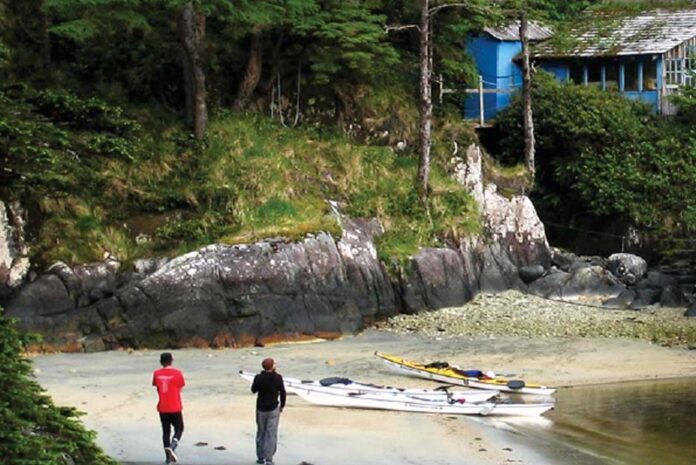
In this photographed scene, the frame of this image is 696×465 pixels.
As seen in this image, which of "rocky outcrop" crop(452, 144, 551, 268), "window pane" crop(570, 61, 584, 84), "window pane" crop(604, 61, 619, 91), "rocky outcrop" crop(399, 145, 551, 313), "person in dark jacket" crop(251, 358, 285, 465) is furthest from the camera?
"window pane" crop(570, 61, 584, 84)

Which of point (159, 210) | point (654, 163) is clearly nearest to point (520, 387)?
point (159, 210)

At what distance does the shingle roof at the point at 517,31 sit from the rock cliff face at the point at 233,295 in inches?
370

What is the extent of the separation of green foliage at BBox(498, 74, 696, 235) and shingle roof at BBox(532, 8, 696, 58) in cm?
165

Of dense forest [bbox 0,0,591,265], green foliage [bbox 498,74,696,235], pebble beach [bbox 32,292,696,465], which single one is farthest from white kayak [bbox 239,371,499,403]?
green foliage [bbox 498,74,696,235]

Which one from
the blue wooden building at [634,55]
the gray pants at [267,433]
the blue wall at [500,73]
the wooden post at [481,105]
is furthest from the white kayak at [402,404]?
the blue wooden building at [634,55]

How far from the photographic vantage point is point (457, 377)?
916 inches

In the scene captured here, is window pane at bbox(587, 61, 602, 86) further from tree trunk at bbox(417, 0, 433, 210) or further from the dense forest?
tree trunk at bbox(417, 0, 433, 210)

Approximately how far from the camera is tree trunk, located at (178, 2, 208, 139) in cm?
3173

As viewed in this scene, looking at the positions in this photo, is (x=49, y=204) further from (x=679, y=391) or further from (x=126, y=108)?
(x=679, y=391)

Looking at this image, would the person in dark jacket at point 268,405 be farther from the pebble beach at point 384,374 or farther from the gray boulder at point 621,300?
the gray boulder at point 621,300

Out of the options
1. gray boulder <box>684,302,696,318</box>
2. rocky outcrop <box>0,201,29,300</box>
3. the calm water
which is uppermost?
Result: rocky outcrop <box>0,201,29,300</box>

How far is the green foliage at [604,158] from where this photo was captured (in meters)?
36.3

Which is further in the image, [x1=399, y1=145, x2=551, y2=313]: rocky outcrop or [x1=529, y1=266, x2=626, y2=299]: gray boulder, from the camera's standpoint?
[x1=529, y1=266, x2=626, y2=299]: gray boulder

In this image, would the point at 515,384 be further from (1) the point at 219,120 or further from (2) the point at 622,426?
(1) the point at 219,120
